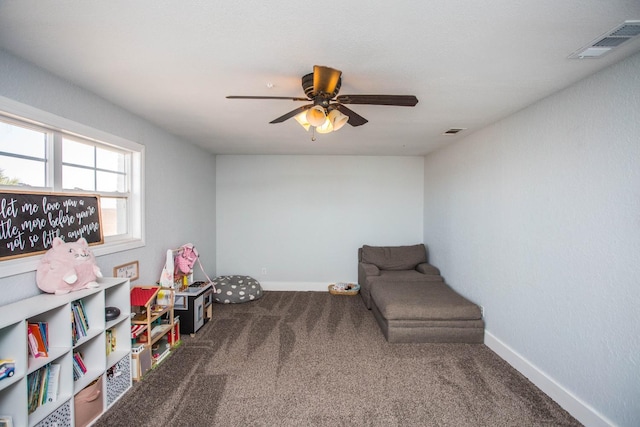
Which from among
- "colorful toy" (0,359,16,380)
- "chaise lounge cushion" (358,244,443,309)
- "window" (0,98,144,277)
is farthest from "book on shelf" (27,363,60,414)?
"chaise lounge cushion" (358,244,443,309)

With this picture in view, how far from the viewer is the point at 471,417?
201 cm

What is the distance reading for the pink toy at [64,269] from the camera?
1.85 meters

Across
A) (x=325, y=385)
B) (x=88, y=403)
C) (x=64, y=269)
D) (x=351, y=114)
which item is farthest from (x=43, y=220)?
(x=325, y=385)

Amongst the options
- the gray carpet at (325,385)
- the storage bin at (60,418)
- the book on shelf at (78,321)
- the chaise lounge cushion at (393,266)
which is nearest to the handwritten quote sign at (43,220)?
the book on shelf at (78,321)

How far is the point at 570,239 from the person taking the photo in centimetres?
209

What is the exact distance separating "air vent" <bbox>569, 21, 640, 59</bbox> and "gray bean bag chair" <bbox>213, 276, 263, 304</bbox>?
4.30 meters

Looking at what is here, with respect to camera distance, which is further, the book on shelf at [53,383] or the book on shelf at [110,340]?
the book on shelf at [110,340]

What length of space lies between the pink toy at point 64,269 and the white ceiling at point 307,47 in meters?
1.21

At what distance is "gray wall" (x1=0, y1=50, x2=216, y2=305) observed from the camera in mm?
1785

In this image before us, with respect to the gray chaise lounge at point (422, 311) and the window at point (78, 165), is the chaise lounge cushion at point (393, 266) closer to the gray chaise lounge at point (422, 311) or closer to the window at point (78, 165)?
the gray chaise lounge at point (422, 311)

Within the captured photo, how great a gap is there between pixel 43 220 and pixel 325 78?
211 cm

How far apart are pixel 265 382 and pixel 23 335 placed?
1.61 meters

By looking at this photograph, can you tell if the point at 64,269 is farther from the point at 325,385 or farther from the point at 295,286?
the point at 295,286

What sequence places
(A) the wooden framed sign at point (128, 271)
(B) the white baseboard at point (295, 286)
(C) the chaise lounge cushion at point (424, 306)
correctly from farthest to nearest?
(B) the white baseboard at point (295, 286)
(C) the chaise lounge cushion at point (424, 306)
(A) the wooden framed sign at point (128, 271)
